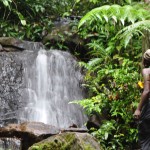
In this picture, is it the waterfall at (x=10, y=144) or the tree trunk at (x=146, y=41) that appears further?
the waterfall at (x=10, y=144)

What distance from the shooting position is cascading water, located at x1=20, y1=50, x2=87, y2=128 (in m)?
8.96

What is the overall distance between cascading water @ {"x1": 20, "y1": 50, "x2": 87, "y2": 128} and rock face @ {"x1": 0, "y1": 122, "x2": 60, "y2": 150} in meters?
2.08

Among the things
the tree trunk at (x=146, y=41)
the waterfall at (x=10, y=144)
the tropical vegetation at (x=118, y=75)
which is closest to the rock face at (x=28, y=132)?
the waterfall at (x=10, y=144)

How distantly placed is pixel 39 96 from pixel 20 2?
4843mm

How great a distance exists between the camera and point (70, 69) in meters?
10.3

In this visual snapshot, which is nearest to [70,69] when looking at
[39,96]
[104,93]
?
[39,96]

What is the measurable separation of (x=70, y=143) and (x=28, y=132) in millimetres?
1551

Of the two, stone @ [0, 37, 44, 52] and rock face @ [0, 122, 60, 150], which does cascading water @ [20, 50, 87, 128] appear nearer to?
stone @ [0, 37, 44, 52]

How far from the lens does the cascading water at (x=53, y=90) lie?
29.4 ft

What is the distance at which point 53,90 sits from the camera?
32.1ft

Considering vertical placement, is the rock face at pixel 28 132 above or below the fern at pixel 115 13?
below

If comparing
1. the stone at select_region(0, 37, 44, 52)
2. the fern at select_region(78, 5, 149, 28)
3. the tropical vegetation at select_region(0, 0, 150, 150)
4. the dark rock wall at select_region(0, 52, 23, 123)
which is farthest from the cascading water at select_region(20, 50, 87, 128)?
the fern at select_region(78, 5, 149, 28)

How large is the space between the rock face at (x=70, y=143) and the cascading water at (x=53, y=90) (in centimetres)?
348

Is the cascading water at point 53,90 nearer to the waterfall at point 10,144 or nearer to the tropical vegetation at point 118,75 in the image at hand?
the tropical vegetation at point 118,75
